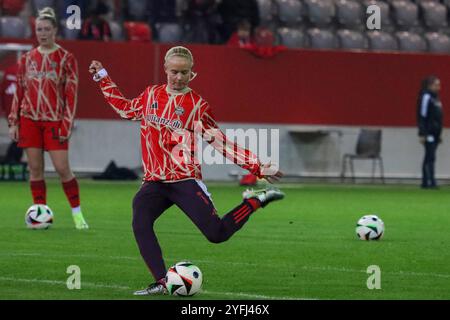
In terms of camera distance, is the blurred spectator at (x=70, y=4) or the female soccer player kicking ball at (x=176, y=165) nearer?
the female soccer player kicking ball at (x=176, y=165)

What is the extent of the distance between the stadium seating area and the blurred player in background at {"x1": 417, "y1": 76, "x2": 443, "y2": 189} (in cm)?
336

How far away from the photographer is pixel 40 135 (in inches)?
604

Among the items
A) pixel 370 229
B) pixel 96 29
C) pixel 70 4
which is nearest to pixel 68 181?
pixel 370 229

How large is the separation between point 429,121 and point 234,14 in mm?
4796

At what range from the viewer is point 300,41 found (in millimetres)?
30188

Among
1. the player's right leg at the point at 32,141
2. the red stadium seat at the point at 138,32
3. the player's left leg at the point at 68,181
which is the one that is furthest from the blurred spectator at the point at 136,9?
the player's right leg at the point at 32,141

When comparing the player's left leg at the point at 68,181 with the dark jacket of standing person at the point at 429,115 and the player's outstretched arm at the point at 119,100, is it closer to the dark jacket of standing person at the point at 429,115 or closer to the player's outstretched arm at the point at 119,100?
the player's outstretched arm at the point at 119,100

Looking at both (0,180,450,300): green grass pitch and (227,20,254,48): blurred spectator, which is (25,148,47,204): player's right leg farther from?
(227,20,254,48): blurred spectator

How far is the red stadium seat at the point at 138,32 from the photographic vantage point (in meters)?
28.5

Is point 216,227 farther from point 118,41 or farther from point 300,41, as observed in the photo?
point 300,41

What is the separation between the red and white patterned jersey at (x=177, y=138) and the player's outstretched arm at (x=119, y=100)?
0.10 m

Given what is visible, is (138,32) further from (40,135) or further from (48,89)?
(40,135)

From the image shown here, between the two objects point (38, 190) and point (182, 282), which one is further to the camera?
point (38, 190)

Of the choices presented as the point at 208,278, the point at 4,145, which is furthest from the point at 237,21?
the point at 208,278
